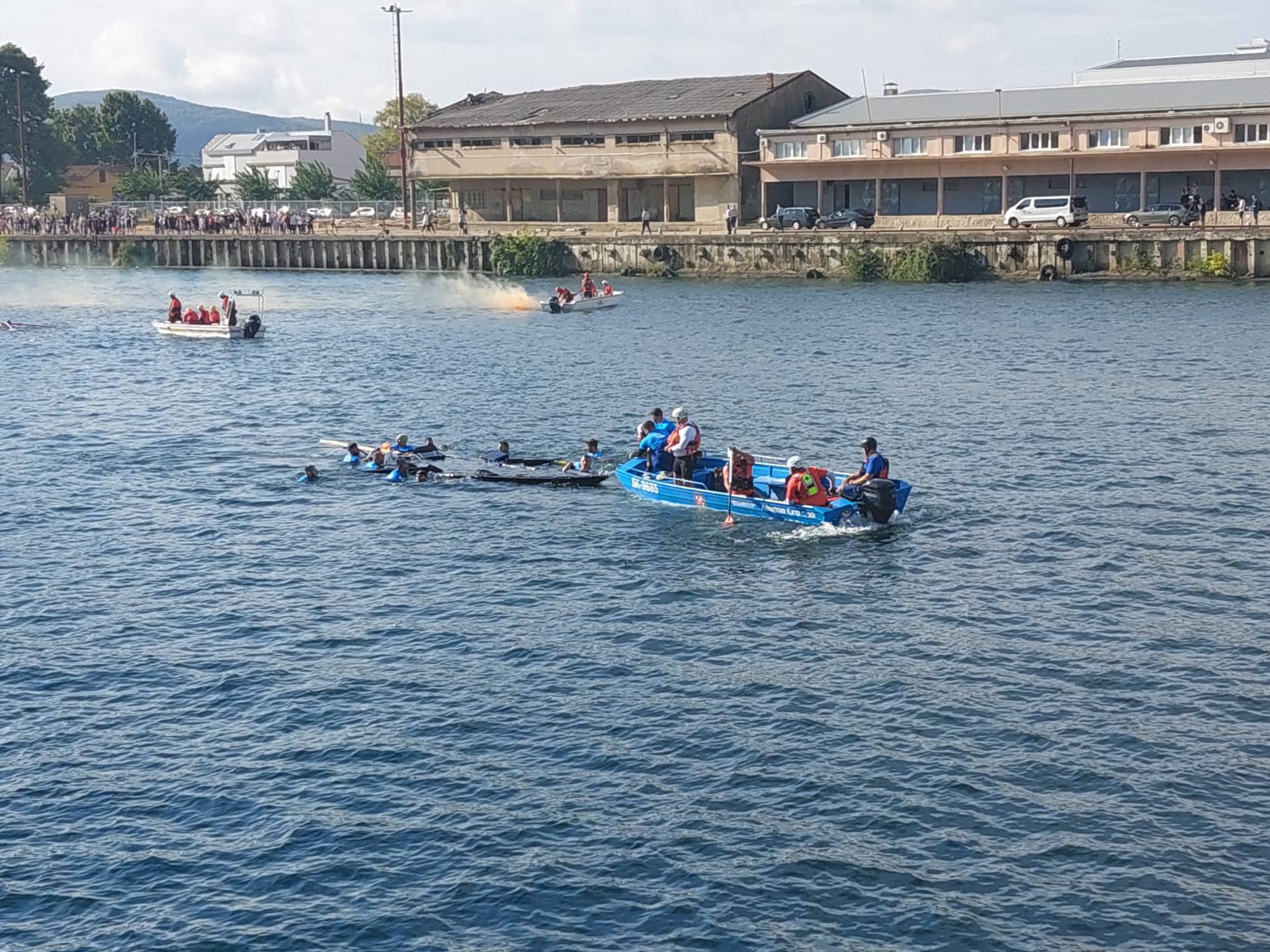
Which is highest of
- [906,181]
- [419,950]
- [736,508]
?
[906,181]

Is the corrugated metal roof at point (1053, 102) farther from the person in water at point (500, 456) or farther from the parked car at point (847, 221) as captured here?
the person in water at point (500, 456)

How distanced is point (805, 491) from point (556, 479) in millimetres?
8873

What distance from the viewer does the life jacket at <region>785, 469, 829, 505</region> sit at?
38812 millimetres

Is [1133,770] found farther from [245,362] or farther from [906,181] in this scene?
[906,181]

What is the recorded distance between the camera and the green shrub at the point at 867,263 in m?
99.6

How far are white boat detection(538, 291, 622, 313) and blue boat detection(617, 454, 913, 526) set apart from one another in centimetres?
4645

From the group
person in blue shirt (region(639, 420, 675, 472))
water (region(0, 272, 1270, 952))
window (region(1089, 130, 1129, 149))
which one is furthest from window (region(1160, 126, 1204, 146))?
person in blue shirt (region(639, 420, 675, 472))

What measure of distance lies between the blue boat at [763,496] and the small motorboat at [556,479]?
1.49m

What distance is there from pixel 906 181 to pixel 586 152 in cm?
2560

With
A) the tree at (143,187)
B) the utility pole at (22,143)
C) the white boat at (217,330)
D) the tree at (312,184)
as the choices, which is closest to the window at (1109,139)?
the white boat at (217,330)

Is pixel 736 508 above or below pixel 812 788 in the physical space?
above

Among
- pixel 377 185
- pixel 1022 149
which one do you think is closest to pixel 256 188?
pixel 377 185

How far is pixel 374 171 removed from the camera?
15538cm

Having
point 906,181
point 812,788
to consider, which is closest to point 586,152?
point 906,181
